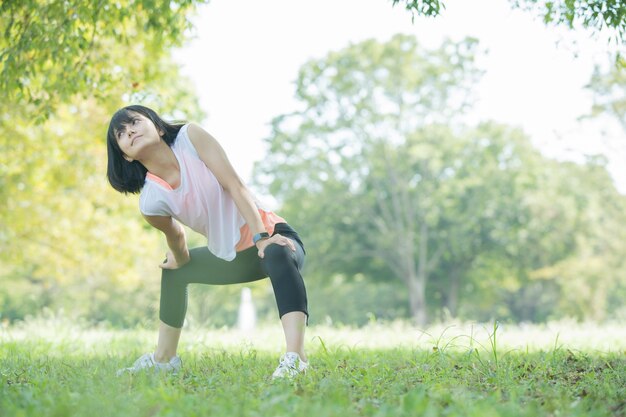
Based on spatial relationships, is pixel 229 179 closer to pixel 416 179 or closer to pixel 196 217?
pixel 196 217

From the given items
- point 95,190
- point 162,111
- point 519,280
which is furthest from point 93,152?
point 519,280

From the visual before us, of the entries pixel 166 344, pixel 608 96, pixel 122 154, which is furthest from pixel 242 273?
pixel 608 96

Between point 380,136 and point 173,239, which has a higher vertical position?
point 380,136

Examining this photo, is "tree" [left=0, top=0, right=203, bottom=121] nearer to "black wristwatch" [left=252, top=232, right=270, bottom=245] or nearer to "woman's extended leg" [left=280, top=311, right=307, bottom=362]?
"black wristwatch" [left=252, top=232, right=270, bottom=245]

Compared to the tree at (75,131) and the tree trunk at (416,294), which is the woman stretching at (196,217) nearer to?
the tree at (75,131)

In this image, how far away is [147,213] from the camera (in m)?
4.21

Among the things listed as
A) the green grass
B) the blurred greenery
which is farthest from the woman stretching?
the blurred greenery

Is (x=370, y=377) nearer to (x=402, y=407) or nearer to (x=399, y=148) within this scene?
(x=402, y=407)

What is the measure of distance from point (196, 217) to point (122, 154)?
0.65 metres

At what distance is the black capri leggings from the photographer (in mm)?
4035

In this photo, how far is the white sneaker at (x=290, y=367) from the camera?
12.2ft

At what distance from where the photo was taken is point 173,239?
4.39 metres

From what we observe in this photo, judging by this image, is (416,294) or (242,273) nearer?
(242,273)

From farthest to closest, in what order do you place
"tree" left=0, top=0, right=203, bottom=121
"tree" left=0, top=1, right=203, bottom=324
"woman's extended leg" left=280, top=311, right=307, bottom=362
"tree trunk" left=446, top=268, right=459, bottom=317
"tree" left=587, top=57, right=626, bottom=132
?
"tree trunk" left=446, top=268, right=459, bottom=317, "tree" left=587, top=57, right=626, bottom=132, "tree" left=0, top=1, right=203, bottom=324, "tree" left=0, top=0, right=203, bottom=121, "woman's extended leg" left=280, top=311, right=307, bottom=362
